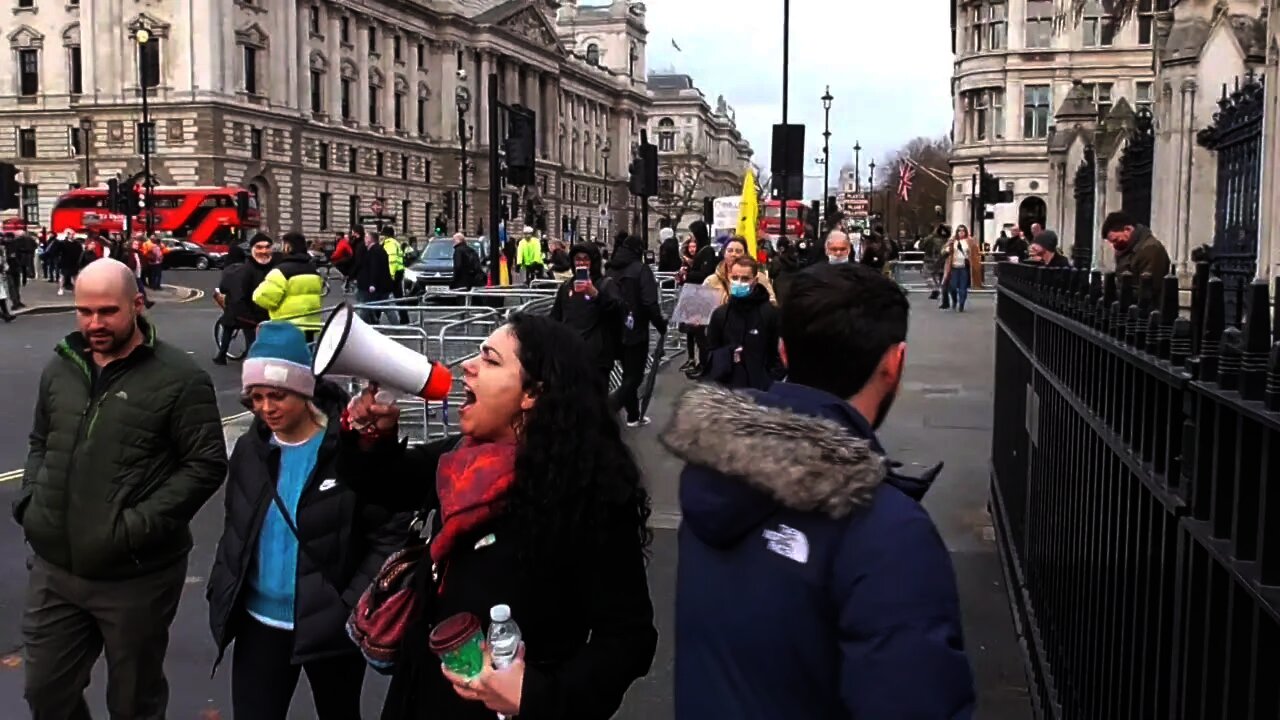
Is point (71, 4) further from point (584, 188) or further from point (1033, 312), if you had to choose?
point (1033, 312)

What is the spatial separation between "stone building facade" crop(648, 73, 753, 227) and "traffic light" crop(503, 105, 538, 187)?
107 m

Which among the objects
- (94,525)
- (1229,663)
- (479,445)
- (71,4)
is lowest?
(94,525)

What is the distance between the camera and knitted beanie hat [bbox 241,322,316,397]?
3816 mm

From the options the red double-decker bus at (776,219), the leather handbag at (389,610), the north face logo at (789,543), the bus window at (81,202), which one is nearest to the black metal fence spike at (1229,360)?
the north face logo at (789,543)

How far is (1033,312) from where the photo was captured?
5625 millimetres

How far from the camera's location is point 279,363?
3.83 m

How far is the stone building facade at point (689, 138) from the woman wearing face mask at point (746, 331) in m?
112

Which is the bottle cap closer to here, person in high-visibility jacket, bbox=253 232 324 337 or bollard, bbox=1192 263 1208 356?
bollard, bbox=1192 263 1208 356

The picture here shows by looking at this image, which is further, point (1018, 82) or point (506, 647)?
point (1018, 82)

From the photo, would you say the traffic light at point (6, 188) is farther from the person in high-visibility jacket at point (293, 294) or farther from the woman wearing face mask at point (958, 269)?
the woman wearing face mask at point (958, 269)

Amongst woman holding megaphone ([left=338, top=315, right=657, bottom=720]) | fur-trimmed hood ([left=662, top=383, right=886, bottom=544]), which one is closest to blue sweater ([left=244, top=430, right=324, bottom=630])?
woman holding megaphone ([left=338, top=315, right=657, bottom=720])

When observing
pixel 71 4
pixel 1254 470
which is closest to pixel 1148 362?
pixel 1254 470

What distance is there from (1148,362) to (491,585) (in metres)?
1.46

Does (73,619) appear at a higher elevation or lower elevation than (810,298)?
lower
